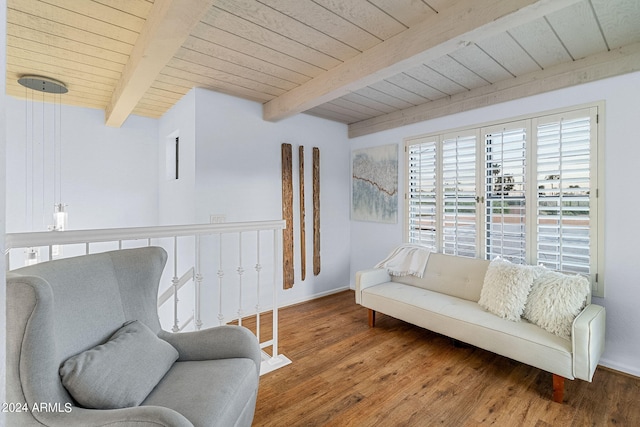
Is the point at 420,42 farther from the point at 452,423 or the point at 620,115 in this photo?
the point at 452,423

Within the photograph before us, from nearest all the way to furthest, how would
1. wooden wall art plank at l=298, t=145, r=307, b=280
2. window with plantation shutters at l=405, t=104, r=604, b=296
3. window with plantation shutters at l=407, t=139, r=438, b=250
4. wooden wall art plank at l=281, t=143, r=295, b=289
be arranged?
window with plantation shutters at l=405, t=104, r=604, b=296 → window with plantation shutters at l=407, t=139, r=438, b=250 → wooden wall art plank at l=281, t=143, r=295, b=289 → wooden wall art plank at l=298, t=145, r=307, b=280

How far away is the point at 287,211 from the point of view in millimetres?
3568

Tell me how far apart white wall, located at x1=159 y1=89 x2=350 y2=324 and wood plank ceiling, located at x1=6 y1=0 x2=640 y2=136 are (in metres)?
0.26

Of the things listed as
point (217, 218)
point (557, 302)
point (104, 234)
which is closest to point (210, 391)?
point (104, 234)

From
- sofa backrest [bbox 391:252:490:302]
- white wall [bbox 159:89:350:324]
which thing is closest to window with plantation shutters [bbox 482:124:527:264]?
sofa backrest [bbox 391:252:490:302]

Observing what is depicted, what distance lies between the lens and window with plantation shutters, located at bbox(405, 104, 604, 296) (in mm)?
2309

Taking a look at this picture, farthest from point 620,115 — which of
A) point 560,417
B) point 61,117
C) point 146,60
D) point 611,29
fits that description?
point 61,117

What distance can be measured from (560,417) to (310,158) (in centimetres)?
321

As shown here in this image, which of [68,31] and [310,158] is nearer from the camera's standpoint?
[68,31]

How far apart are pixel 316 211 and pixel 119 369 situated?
114 inches

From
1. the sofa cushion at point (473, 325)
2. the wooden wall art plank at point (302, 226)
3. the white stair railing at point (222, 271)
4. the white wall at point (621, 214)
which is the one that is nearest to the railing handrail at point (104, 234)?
the white stair railing at point (222, 271)

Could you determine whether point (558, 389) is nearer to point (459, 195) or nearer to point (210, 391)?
point (459, 195)

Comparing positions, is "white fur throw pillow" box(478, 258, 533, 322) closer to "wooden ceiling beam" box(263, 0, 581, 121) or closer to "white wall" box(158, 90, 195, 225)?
"wooden ceiling beam" box(263, 0, 581, 121)

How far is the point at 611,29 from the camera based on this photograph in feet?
6.30
